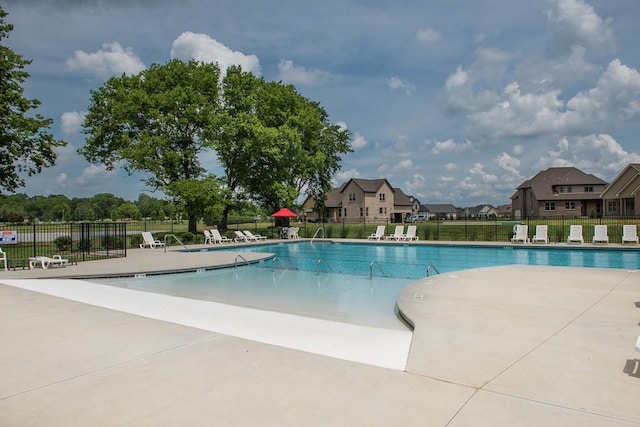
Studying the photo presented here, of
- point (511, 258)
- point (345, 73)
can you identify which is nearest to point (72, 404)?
point (511, 258)

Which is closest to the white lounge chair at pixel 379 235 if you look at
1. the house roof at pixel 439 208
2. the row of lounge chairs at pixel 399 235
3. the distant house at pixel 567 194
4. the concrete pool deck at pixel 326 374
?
the row of lounge chairs at pixel 399 235

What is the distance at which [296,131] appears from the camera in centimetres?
3297

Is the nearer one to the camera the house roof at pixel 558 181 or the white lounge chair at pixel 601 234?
the white lounge chair at pixel 601 234

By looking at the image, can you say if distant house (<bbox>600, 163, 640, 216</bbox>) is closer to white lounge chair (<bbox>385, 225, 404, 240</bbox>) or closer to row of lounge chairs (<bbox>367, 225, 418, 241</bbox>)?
row of lounge chairs (<bbox>367, 225, 418, 241</bbox>)

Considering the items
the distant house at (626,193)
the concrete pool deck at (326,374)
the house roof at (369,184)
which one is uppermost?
the house roof at (369,184)

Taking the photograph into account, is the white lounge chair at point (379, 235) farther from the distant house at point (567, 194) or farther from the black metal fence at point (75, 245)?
the distant house at point (567, 194)

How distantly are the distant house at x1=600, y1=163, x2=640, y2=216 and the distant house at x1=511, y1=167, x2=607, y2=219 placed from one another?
5.77 m

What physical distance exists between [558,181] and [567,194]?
68.1 inches

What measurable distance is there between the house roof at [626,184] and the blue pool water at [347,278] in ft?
69.8

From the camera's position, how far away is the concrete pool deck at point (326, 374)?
10.6 feet

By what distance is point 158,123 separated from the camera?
30.1 metres

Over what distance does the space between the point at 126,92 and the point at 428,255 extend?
2336cm

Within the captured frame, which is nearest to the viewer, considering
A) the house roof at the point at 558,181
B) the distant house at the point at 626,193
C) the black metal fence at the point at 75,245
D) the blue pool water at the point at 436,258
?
the black metal fence at the point at 75,245

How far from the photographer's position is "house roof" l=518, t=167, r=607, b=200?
47.7 meters
